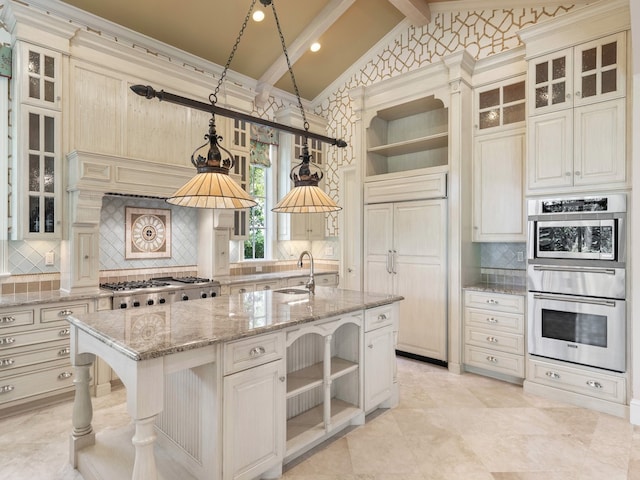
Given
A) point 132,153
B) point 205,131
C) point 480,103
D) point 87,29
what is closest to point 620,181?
point 480,103

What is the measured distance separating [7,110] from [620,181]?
16.9ft

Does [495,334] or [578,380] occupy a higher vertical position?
[495,334]

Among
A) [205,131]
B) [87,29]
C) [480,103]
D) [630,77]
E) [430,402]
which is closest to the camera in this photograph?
[630,77]

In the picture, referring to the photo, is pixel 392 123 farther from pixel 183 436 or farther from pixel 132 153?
pixel 183 436

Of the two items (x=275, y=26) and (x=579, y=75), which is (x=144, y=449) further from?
(x=275, y=26)

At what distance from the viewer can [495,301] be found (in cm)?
377

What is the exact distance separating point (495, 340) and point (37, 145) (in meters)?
4.55

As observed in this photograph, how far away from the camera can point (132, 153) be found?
12.5 feet

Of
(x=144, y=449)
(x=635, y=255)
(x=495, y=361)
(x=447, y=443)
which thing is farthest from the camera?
(x=495, y=361)

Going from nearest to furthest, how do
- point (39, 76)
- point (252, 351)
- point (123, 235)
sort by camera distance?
point (252, 351) < point (39, 76) < point (123, 235)

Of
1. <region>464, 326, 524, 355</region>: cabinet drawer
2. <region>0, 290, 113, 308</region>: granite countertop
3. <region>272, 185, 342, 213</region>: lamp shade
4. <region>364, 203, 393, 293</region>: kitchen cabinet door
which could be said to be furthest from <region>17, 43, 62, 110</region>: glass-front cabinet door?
<region>464, 326, 524, 355</region>: cabinet drawer

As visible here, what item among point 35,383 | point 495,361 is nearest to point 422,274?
point 495,361

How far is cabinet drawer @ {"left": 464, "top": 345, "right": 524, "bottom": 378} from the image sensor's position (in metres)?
3.62

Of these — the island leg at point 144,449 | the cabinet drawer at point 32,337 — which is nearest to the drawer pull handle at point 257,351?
the island leg at point 144,449
